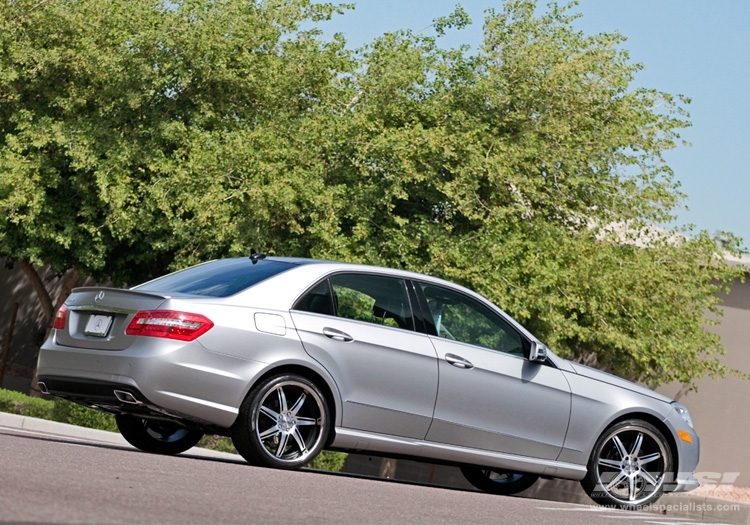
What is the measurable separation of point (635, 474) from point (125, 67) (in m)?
16.8

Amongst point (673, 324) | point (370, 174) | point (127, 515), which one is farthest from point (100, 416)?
point (127, 515)

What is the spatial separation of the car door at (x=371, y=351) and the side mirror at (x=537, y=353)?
3.03 ft

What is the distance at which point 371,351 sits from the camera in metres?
9.15

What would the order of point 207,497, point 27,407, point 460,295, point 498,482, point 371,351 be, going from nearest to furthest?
1. point 207,497
2. point 371,351
3. point 460,295
4. point 498,482
5. point 27,407

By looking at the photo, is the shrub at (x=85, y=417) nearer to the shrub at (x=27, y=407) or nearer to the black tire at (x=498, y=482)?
the shrub at (x=27, y=407)

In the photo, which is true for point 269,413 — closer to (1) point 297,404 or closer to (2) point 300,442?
(1) point 297,404

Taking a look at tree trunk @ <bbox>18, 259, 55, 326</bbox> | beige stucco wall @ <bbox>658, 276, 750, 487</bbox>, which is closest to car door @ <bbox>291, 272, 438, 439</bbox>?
beige stucco wall @ <bbox>658, 276, 750, 487</bbox>

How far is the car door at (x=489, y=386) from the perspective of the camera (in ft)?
31.2

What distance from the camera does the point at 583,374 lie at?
10219 mm

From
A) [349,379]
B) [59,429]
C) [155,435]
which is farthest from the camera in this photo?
[59,429]

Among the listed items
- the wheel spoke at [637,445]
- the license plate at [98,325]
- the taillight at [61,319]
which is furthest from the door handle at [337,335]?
the wheel spoke at [637,445]

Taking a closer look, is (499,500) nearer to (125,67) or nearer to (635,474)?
(635,474)

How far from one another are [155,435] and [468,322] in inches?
109

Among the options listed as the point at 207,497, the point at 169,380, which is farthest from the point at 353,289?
the point at 207,497
